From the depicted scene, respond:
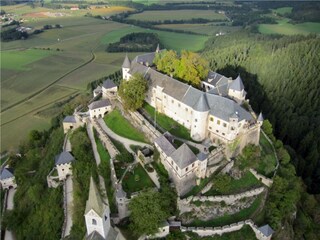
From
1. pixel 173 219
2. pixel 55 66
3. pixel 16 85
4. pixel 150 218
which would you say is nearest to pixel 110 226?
pixel 150 218

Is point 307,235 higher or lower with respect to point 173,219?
lower

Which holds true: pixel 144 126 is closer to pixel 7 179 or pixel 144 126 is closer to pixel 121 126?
pixel 121 126

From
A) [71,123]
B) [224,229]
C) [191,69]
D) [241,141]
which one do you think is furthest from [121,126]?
[224,229]

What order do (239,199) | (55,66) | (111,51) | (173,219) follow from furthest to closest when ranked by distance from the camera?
(111,51), (55,66), (239,199), (173,219)

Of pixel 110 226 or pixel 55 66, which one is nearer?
pixel 110 226

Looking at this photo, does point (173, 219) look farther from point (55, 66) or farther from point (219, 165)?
point (55, 66)

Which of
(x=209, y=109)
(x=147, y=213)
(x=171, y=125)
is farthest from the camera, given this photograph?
(x=171, y=125)
